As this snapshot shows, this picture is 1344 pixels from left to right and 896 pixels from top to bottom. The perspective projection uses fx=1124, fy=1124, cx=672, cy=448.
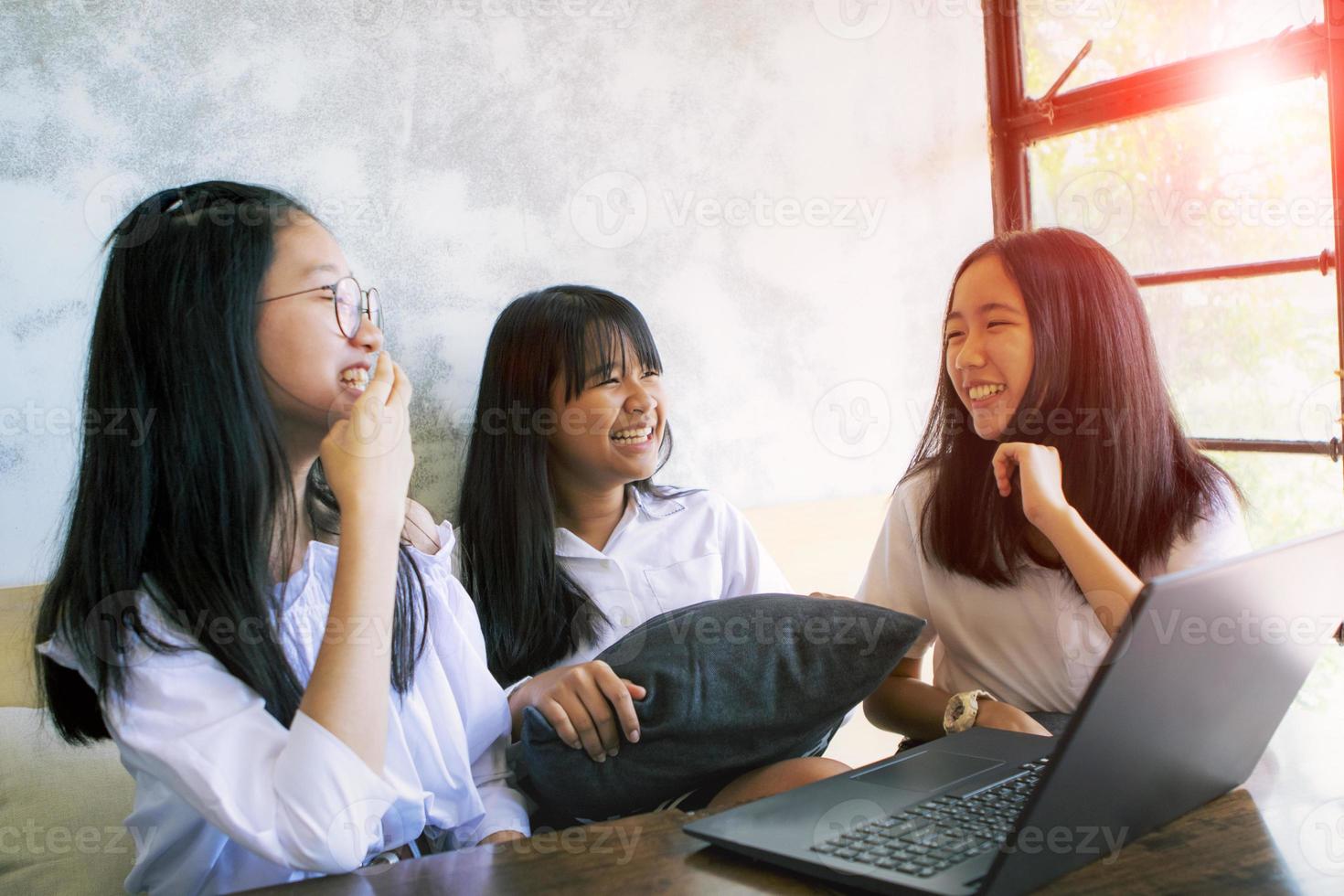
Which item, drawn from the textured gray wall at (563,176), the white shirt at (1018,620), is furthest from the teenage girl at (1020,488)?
the textured gray wall at (563,176)

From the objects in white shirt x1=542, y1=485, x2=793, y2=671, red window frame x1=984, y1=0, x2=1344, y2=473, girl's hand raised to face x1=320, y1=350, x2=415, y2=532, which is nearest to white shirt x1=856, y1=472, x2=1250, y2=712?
white shirt x1=542, y1=485, x2=793, y2=671

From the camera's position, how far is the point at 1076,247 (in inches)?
65.6

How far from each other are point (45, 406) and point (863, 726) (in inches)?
63.1

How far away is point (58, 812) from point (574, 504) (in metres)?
0.89

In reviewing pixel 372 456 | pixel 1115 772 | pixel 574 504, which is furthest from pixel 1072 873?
pixel 574 504

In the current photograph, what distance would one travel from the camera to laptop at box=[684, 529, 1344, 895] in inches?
27.7

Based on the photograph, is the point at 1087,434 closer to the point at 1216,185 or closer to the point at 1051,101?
the point at 1216,185

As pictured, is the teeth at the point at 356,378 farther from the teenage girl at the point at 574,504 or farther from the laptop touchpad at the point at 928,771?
the laptop touchpad at the point at 928,771

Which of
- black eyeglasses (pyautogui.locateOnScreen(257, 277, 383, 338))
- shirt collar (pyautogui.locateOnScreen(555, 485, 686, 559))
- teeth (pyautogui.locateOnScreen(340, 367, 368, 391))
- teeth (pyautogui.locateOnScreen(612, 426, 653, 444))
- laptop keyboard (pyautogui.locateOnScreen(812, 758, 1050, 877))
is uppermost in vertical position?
black eyeglasses (pyautogui.locateOnScreen(257, 277, 383, 338))

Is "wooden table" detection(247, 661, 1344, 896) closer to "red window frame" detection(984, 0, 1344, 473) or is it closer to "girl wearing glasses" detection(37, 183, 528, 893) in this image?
"girl wearing glasses" detection(37, 183, 528, 893)

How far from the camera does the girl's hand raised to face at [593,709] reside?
49.3 inches

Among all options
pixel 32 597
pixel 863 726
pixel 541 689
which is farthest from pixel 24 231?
pixel 863 726

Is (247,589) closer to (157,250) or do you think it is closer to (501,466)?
(157,250)

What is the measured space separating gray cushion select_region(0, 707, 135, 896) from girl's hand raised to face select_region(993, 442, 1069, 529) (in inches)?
48.2
